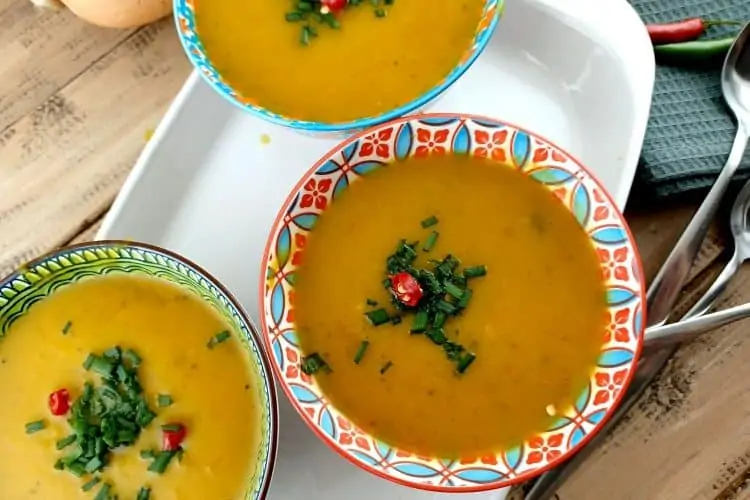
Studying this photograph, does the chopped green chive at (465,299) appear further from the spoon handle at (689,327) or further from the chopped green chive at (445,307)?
the spoon handle at (689,327)

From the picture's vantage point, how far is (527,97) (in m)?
1.83

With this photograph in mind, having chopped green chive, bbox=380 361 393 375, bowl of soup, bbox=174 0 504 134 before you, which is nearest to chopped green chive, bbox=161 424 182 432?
chopped green chive, bbox=380 361 393 375

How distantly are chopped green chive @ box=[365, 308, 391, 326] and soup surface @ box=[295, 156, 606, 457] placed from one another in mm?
13

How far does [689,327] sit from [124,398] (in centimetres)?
103

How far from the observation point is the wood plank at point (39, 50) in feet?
6.28

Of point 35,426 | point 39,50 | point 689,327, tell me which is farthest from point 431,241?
point 39,50

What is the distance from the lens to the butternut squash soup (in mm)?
1495

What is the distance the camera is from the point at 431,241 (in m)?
1.54

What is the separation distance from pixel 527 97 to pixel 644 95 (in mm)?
241

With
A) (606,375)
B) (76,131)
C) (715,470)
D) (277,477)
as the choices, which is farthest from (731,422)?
(76,131)

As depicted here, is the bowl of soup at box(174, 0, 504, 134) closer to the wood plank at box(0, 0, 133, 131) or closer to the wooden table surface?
the wooden table surface

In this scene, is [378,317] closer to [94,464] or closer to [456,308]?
[456,308]

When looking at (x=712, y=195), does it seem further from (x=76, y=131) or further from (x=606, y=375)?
(x=76, y=131)

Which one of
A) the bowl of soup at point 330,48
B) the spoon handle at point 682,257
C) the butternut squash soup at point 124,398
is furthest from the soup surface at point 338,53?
the spoon handle at point 682,257
